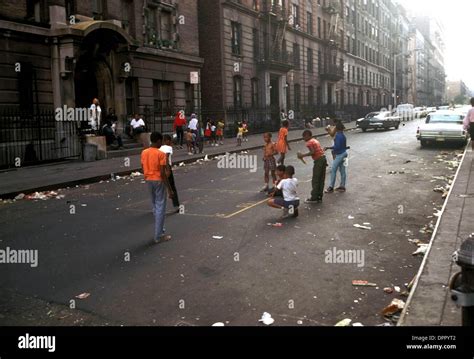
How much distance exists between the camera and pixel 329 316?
4.85 metres

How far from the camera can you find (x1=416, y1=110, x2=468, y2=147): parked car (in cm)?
2205

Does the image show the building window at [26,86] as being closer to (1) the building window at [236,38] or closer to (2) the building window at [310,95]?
(1) the building window at [236,38]

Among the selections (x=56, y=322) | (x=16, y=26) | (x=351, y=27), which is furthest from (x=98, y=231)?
(x=351, y=27)

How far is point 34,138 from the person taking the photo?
68.5 feet

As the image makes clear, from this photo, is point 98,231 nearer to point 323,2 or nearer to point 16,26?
point 16,26

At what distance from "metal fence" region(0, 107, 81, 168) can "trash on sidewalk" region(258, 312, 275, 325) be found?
16816mm

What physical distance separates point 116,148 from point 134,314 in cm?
1925

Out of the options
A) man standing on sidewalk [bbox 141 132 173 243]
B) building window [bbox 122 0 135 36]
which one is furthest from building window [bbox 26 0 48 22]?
man standing on sidewalk [bbox 141 132 173 243]

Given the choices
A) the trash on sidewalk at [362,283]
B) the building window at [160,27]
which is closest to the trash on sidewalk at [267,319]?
the trash on sidewalk at [362,283]

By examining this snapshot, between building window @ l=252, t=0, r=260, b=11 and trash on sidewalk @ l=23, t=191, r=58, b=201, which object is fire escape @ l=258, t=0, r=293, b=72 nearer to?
building window @ l=252, t=0, r=260, b=11

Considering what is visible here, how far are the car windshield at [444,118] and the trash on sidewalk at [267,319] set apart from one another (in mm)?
20921

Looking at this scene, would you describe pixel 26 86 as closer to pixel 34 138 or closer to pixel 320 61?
pixel 34 138

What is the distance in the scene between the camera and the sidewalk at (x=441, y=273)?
4.39 metres
